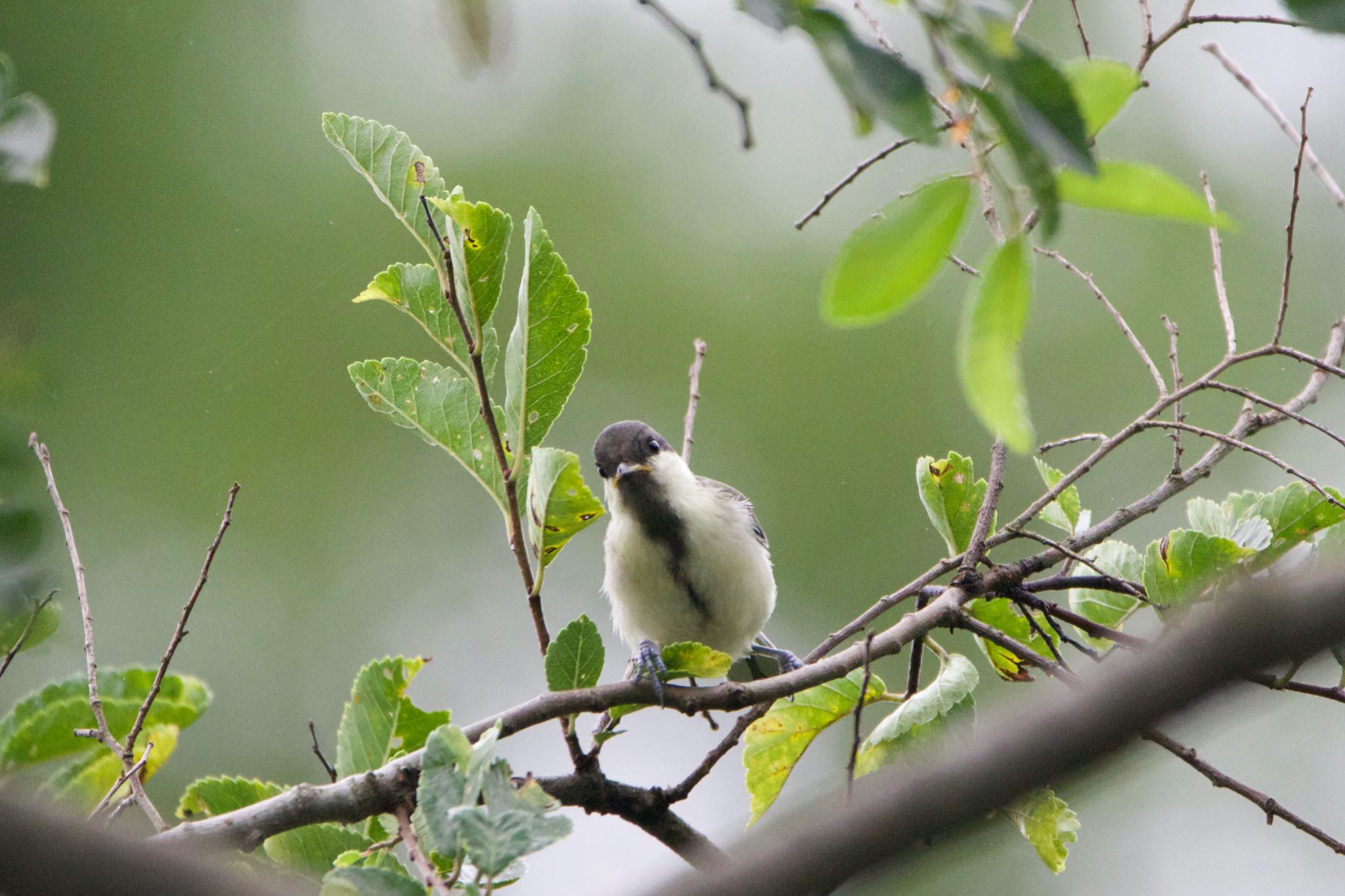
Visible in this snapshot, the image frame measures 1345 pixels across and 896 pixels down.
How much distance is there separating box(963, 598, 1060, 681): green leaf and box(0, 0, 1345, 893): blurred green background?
4531mm

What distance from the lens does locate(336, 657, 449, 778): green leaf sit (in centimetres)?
216

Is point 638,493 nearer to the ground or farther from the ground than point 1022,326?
farther from the ground

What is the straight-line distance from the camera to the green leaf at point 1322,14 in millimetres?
864

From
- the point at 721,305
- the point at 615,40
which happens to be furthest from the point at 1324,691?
the point at 615,40

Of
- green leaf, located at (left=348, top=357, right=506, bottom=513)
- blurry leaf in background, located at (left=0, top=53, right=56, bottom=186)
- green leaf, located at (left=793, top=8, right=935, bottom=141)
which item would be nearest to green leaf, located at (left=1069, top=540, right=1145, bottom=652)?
green leaf, located at (left=348, top=357, right=506, bottom=513)

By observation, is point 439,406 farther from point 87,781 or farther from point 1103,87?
point 1103,87

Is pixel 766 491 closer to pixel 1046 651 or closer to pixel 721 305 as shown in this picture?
pixel 721 305

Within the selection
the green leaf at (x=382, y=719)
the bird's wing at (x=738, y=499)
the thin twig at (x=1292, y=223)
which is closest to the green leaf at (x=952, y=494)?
the thin twig at (x=1292, y=223)

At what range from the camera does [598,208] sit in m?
8.15

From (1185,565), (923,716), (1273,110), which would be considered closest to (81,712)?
(923,716)

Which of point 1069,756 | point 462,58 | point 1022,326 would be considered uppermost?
point 462,58

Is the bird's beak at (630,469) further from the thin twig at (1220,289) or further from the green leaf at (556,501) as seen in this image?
the thin twig at (1220,289)

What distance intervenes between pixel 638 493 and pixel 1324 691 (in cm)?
183

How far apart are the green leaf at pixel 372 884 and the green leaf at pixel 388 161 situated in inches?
38.7
